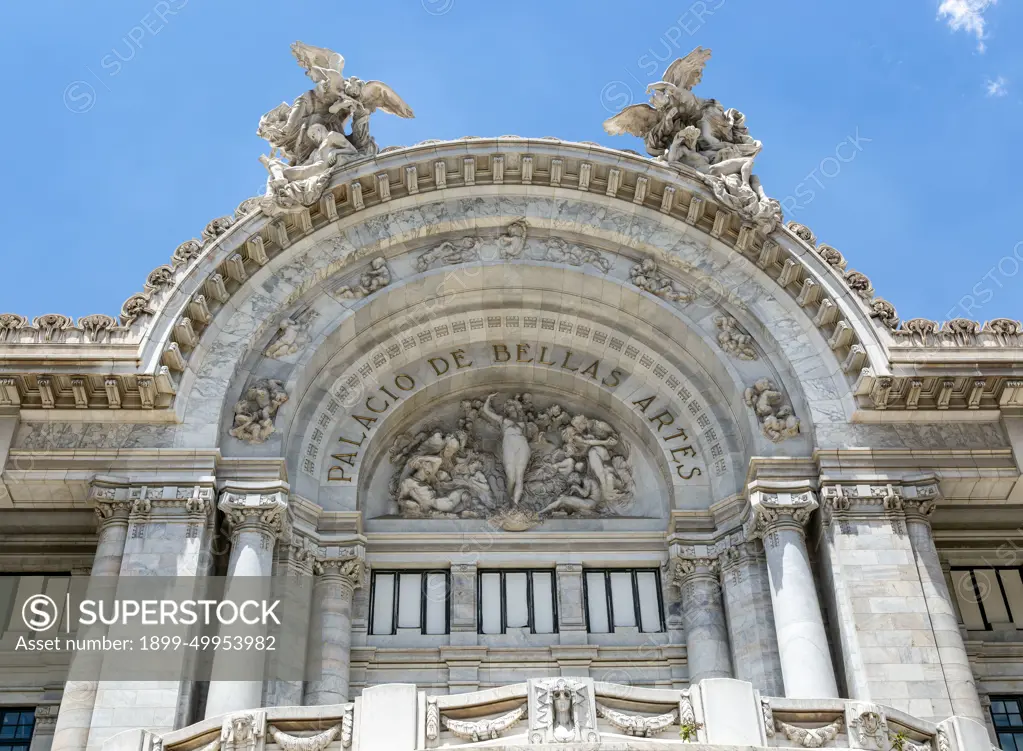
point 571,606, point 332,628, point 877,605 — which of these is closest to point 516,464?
point 571,606

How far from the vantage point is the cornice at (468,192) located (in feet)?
84.1

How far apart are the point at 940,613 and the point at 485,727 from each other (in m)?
9.84

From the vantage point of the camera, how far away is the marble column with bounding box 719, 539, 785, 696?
2456 cm

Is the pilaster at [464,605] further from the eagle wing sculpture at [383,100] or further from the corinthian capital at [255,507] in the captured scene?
the eagle wing sculpture at [383,100]

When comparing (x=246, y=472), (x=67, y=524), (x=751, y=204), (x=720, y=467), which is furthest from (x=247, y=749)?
(x=751, y=204)

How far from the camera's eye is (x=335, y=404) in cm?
2845

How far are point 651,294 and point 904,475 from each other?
7121mm

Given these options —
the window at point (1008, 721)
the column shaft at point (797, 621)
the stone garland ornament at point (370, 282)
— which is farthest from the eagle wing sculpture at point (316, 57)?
the window at point (1008, 721)

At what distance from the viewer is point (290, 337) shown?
27781mm

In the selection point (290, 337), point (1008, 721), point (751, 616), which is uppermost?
point (290, 337)

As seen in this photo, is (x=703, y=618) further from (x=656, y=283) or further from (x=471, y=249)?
(x=471, y=249)

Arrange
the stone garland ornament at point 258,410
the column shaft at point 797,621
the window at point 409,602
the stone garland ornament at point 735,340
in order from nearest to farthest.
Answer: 1. the column shaft at point 797,621
2. the stone garland ornament at point 258,410
3. the window at point 409,602
4. the stone garland ornament at point 735,340

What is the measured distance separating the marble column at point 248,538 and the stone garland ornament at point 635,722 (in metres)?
7.14

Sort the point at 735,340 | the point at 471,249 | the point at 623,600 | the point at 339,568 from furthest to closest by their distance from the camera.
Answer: the point at 471,249
the point at 735,340
the point at 623,600
the point at 339,568
